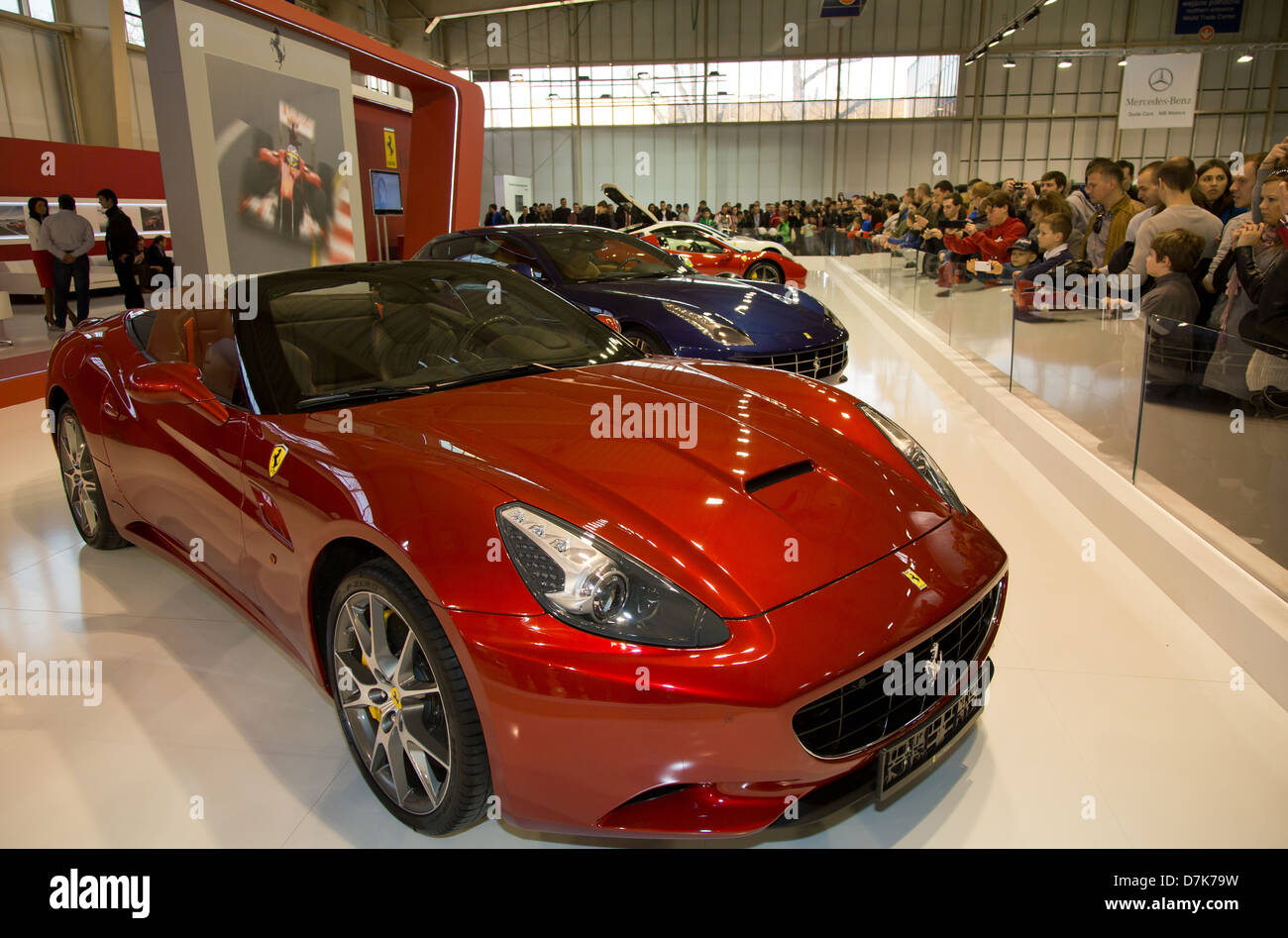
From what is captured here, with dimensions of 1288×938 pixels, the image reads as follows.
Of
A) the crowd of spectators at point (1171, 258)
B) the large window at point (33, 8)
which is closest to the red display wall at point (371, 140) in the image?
the large window at point (33, 8)

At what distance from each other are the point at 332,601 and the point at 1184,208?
5087mm

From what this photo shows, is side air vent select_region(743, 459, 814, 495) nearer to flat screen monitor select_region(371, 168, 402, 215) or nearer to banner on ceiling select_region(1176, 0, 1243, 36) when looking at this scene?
flat screen monitor select_region(371, 168, 402, 215)

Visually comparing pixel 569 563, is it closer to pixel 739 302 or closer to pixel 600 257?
pixel 739 302

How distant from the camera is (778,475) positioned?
1.92m

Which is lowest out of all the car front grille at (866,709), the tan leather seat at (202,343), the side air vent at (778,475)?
the car front grille at (866,709)

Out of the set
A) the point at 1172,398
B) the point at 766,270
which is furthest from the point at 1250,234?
the point at 766,270

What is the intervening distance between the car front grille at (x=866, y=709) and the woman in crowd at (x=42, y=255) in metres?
10.3

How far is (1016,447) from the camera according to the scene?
4684 mm

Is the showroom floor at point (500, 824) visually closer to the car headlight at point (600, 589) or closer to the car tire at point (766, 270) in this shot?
the car headlight at point (600, 589)

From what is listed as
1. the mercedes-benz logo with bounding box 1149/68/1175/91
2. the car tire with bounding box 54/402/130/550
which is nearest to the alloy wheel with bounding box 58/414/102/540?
the car tire with bounding box 54/402/130/550

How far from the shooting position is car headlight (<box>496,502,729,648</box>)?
1.48m

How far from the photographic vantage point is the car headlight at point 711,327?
4.88 m

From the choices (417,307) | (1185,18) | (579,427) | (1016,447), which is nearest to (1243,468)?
(1016,447)

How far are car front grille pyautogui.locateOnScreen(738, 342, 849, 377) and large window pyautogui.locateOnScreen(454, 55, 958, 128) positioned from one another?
24.9 meters
